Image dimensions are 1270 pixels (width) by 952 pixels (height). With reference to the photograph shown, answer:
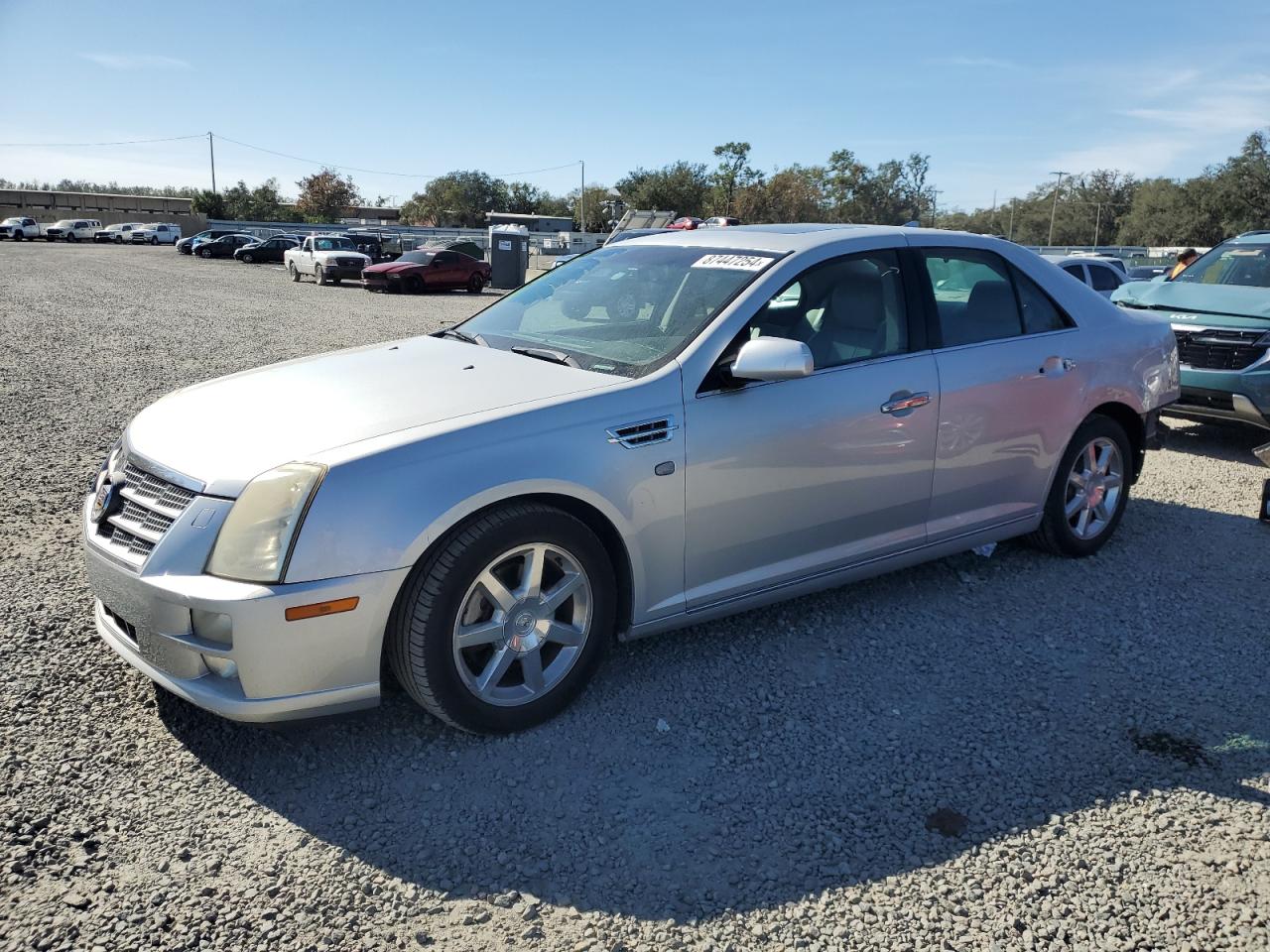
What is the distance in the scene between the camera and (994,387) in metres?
4.32

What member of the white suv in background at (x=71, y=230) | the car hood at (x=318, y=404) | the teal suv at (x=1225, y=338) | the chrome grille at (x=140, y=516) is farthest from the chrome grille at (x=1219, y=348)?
the white suv in background at (x=71, y=230)

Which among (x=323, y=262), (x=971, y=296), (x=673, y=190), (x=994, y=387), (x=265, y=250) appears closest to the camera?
(x=994, y=387)

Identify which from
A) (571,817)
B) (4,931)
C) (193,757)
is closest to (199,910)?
(4,931)

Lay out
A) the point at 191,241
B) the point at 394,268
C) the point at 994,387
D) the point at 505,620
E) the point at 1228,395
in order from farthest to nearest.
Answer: the point at 191,241
the point at 394,268
the point at 1228,395
the point at 994,387
the point at 505,620

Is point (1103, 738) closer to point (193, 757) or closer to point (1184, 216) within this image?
Result: point (193, 757)

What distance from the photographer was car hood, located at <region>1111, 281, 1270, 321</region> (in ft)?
25.2

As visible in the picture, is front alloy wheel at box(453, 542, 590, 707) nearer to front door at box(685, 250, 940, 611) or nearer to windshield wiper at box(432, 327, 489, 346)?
front door at box(685, 250, 940, 611)

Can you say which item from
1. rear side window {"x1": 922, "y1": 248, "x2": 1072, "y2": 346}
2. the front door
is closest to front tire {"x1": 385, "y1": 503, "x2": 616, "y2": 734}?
the front door

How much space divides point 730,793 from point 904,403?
6.13 ft

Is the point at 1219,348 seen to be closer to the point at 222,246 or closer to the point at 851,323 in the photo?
the point at 851,323

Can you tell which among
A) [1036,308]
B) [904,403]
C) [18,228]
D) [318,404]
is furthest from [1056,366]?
[18,228]

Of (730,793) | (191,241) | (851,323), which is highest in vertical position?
(191,241)

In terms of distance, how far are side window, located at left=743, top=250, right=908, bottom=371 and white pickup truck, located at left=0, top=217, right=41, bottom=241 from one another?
223 feet

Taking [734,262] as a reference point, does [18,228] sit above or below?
above
